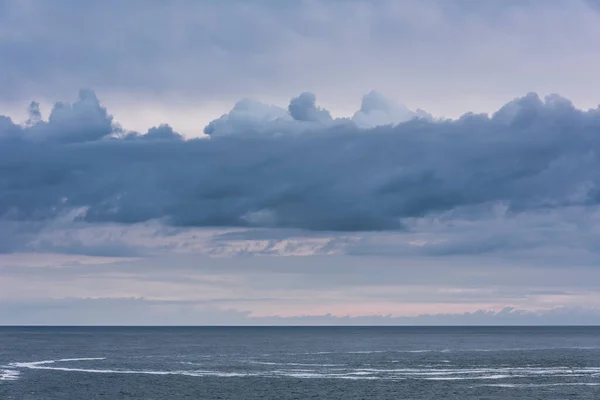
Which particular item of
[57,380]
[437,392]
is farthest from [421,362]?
[57,380]

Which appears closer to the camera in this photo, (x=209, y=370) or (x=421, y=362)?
(x=209, y=370)

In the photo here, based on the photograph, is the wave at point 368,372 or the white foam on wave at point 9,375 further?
the wave at point 368,372

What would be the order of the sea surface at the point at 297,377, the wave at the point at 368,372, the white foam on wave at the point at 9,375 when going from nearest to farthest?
the sea surface at the point at 297,377, the white foam on wave at the point at 9,375, the wave at the point at 368,372

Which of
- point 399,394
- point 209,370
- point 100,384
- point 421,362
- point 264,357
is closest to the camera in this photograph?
point 399,394

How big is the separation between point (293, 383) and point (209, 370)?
26321mm

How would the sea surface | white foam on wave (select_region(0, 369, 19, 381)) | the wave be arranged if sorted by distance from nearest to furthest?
the sea surface < white foam on wave (select_region(0, 369, 19, 381)) < the wave

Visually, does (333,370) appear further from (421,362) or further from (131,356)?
(131,356)

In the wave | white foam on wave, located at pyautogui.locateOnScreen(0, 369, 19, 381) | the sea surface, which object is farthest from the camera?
the wave

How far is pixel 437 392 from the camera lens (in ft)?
372

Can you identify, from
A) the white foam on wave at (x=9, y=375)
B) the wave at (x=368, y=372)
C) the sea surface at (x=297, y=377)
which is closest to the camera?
the sea surface at (x=297, y=377)

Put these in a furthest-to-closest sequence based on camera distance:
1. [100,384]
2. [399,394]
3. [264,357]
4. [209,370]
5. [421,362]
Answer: [264,357] → [421,362] → [209,370] → [100,384] → [399,394]

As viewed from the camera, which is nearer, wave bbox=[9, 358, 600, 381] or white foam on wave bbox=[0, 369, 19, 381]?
white foam on wave bbox=[0, 369, 19, 381]

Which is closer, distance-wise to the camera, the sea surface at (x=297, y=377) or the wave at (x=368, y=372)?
the sea surface at (x=297, y=377)

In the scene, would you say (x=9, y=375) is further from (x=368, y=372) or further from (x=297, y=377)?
(x=368, y=372)
